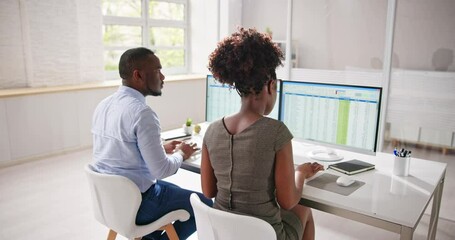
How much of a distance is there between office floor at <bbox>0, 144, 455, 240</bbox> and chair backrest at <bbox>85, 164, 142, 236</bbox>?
0.91m

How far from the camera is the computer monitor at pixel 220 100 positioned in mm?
2338

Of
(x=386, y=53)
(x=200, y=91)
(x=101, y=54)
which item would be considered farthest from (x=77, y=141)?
(x=386, y=53)

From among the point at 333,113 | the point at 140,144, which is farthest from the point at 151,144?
the point at 333,113

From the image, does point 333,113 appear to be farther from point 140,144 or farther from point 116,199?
point 116,199

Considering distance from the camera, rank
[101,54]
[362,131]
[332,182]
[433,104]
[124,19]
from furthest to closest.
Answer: [124,19]
[101,54]
[433,104]
[362,131]
[332,182]

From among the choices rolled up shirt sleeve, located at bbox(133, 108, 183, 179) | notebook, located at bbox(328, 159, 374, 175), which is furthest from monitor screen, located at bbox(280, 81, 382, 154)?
rolled up shirt sleeve, located at bbox(133, 108, 183, 179)

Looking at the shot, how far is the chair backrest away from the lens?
1.61 metres

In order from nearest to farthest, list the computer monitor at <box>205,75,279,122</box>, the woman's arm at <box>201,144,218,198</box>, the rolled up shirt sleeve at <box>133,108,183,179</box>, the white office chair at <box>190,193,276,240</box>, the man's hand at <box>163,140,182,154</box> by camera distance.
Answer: the white office chair at <box>190,193,276,240</box>, the woman's arm at <box>201,144,218,198</box>, the rolled up shirt sleeve at <box>133,108,183,179</box>, the man's hand at <box>163,140,182,154</box>, the computer monitor at <box>205,75,279,122</box>

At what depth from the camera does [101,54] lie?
202 inches

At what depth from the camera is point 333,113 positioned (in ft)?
6.45

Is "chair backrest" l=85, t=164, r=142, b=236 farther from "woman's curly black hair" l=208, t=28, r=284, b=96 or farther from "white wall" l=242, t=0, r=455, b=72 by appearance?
"white wall" l=242, t=0, r=455, b=72

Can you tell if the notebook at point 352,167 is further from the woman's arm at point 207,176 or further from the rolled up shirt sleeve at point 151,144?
the rolled up shirt sleeve at point 151,144

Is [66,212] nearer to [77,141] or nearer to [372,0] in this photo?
[77,141]

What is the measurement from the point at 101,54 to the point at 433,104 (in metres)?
4.02
